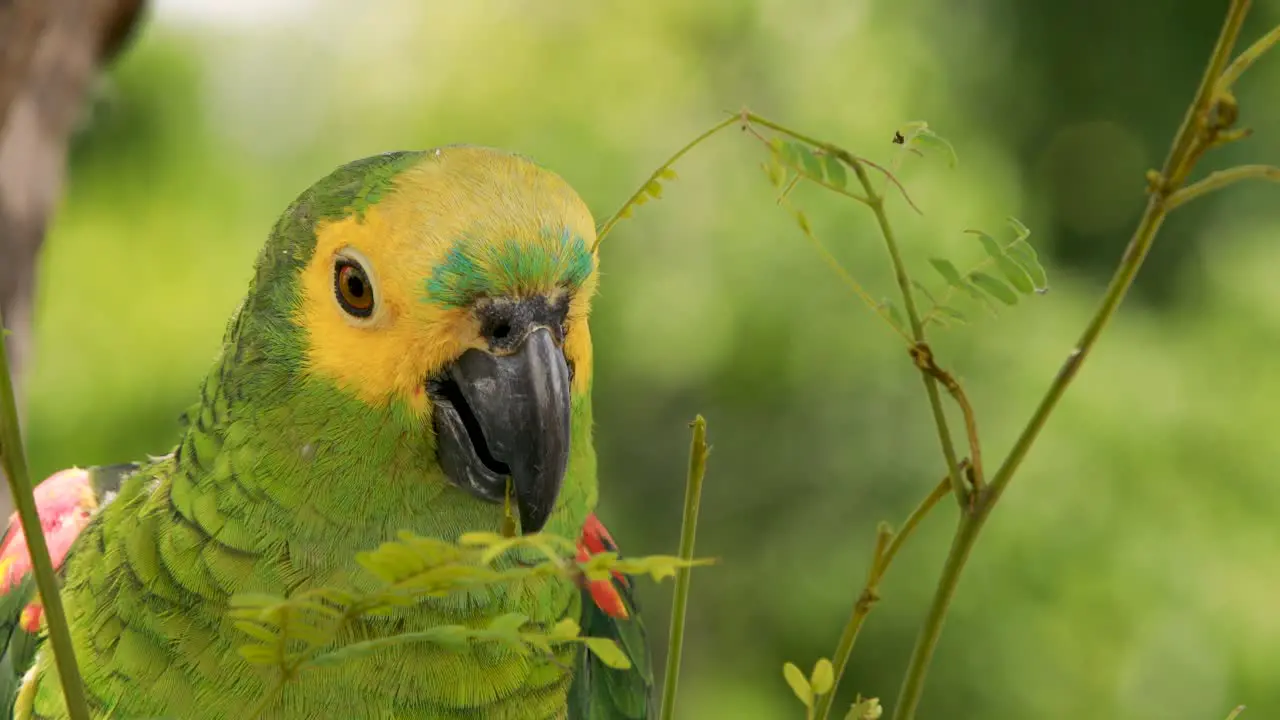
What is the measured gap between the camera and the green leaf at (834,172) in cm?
56

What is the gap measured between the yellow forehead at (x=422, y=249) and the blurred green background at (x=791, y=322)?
181cm

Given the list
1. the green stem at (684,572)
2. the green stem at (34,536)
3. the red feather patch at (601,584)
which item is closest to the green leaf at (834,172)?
the green stem at (684,572)

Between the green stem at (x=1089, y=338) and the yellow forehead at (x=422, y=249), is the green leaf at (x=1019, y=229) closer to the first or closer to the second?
the green stem at (x=1089, y=338)

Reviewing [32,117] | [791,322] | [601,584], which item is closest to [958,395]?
[601,584]

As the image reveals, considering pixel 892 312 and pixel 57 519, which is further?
pixel 57 519

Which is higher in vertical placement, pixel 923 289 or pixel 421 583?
pixel 923 289

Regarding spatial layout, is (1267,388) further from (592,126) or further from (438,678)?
(438,678)

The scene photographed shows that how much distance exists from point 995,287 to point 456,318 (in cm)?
37

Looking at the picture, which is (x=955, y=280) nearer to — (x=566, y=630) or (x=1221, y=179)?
(x=1221, y=179)

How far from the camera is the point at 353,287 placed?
83 cm

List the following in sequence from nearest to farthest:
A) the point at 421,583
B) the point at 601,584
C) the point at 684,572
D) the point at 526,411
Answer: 1. the point at 421,583
2. the point at 684,572
3. the point at 526,411
4. the point at 601,584

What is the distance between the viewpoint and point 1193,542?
3.14 m

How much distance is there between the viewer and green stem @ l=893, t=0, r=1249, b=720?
47cm

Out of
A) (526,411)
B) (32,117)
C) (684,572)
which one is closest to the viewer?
(684,572)
